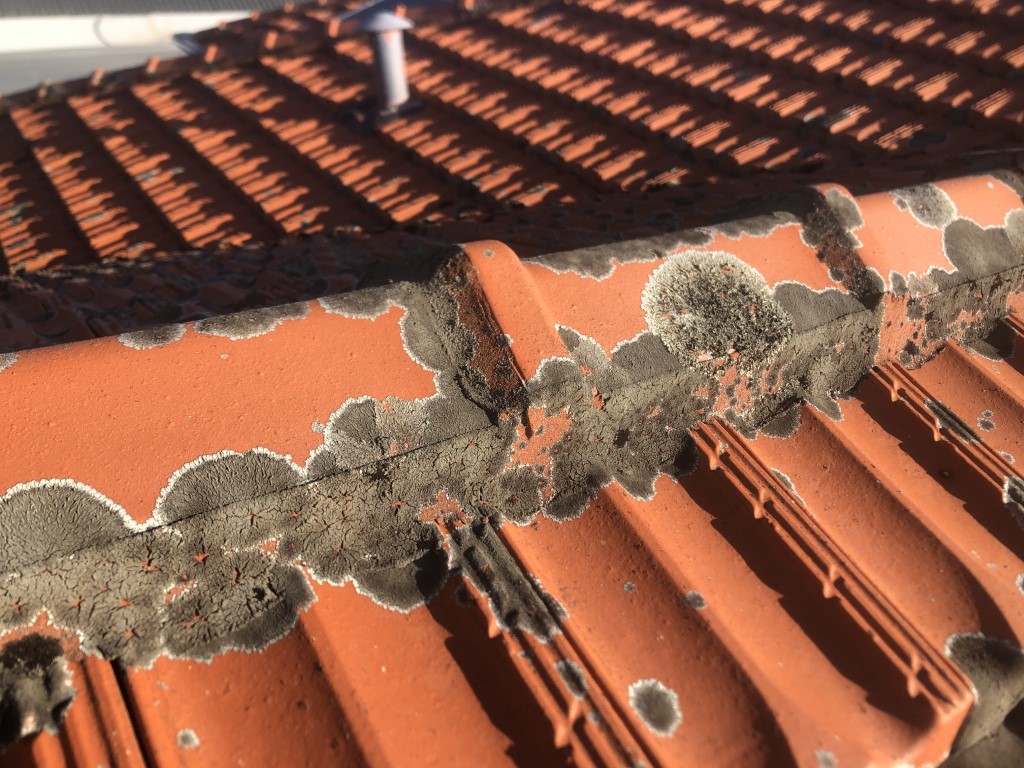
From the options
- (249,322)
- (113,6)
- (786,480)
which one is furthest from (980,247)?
(113,6)

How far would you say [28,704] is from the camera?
43.6 inches

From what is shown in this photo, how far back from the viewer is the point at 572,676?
1235 mm

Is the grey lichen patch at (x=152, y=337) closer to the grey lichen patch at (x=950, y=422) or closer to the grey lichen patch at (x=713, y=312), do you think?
the grey lichen patch at (x=713, y=312)

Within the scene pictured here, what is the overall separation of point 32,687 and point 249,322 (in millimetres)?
706

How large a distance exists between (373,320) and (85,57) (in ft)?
68.5

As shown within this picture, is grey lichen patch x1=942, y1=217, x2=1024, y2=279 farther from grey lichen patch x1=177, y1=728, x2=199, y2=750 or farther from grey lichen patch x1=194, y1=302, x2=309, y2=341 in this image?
grey lichen patch x1=177, y1=728, x2=199, y2=750

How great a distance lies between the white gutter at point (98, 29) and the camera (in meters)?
17.7

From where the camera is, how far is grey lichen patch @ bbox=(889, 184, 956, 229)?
2.16 m

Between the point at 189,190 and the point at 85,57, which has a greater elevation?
the point at 85,57

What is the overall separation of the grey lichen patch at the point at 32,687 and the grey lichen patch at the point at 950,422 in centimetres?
187

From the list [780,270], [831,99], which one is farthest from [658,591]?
[831,99]

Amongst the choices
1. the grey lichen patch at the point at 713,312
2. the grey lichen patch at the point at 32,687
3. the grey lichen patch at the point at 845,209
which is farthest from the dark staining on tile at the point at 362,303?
the grey lichen patch at the point at 845,209

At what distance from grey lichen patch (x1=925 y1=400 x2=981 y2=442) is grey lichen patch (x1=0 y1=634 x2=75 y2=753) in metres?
1.87

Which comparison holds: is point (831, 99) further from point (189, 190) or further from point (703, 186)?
point (189, 190)
